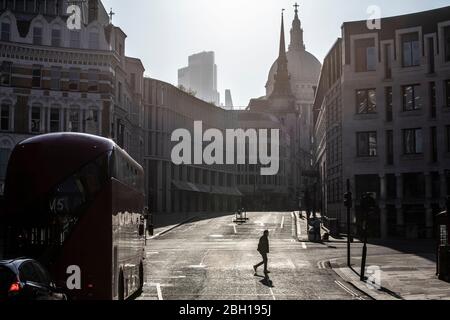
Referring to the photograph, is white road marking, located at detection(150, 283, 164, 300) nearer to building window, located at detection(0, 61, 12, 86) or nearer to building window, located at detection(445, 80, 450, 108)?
building window, located at detection(445, 80, 450, 108)

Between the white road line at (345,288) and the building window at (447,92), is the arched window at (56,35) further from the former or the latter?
the white road line at (345,288)

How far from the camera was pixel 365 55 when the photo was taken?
64750mm

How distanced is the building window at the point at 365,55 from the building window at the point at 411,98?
4.17 m

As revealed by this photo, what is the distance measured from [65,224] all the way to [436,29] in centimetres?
5232

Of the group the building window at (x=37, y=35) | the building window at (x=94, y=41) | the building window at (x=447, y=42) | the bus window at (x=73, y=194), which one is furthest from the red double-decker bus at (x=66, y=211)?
the building window at (x=94, y=41)

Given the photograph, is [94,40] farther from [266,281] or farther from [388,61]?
[266,281]

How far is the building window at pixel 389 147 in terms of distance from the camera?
2468 inches

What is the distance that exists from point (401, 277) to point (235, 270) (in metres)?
7.80

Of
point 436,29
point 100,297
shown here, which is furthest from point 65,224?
point 436,29

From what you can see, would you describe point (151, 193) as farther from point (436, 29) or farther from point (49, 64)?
point (436, 29)

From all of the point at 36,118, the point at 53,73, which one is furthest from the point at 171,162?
the point at 36,118

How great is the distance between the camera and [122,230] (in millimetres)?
17609

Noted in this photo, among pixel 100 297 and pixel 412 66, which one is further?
pixel 412 66
